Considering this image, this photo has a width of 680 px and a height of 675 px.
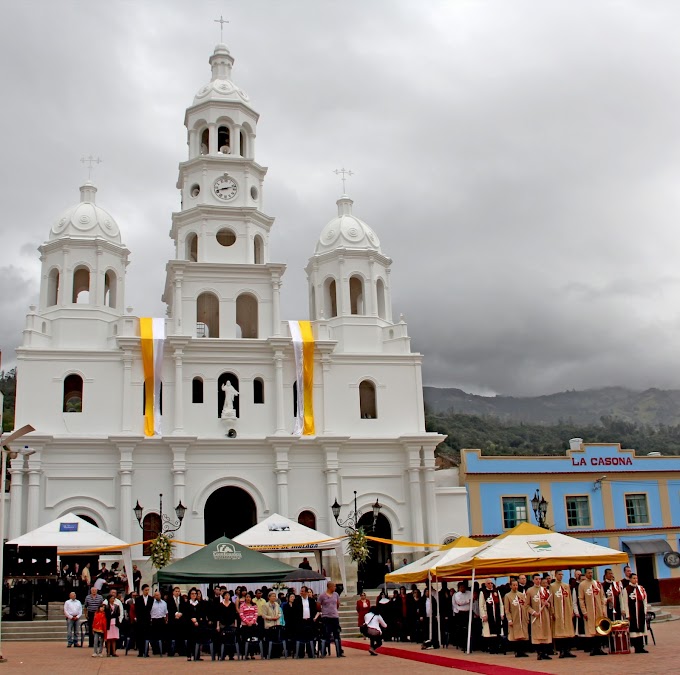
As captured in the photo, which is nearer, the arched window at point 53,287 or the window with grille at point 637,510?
the arched window at point 53,287

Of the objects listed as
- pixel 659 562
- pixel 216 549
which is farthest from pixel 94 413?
pixel 659 562

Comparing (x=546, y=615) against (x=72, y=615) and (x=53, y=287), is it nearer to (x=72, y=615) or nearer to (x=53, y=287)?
(x=72, y=615)

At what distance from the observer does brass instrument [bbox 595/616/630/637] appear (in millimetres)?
18417

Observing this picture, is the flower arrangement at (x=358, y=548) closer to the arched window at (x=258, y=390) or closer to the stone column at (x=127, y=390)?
the arched window at (x=258, y=390)

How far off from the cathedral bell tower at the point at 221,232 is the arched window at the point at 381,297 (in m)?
5.26

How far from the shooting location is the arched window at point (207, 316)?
135 ft

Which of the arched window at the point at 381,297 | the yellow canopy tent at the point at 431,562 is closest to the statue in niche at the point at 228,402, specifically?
the arched window at the point at 381,297

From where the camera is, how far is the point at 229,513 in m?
39.6

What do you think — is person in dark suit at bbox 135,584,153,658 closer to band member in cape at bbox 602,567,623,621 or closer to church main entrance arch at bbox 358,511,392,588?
band member in cape at bbox 602,567,623,621

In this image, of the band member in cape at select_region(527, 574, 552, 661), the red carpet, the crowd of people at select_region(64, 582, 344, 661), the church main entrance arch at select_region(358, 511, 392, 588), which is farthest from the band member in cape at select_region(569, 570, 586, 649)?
the church main entrance arch at select_region(358, 511, 392, 588)

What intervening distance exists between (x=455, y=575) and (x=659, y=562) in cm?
2318

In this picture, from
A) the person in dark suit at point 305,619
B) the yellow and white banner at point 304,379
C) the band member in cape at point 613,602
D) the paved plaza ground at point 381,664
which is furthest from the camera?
the yellow and white banner at point 304,379

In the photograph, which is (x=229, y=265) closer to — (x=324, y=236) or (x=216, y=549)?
(x=324, y=236)

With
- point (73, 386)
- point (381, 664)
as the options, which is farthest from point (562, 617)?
point (73, 386)
